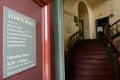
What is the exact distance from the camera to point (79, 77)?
5.07 metres

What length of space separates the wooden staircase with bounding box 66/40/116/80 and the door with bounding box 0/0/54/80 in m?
4.18

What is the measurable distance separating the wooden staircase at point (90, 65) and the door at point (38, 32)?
4.18 m

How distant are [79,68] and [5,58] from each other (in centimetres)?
494

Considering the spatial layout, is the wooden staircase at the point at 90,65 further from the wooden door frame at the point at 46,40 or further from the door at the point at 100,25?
the wooden door frame at the point at 46,40

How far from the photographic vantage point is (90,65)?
542 centimetres

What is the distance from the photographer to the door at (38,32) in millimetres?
650

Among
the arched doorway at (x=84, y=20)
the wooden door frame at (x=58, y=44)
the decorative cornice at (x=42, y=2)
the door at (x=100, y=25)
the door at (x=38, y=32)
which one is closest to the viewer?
the door at (x=38, y=32)

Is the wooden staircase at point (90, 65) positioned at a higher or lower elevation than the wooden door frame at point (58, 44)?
lower

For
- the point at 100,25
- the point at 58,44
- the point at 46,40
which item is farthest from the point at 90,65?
the point at 100,25

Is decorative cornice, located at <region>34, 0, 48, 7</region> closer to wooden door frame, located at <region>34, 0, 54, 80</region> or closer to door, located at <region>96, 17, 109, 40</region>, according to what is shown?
wooden door frame, located at <region>34, 0, 54, 80</region>

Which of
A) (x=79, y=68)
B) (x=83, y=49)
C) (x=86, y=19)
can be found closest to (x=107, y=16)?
(x=86, y=19)

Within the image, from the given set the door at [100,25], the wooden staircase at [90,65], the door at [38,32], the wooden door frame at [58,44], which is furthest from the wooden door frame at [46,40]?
the door at [100,25]

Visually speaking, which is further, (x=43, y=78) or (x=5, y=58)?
(x=43, y=78)

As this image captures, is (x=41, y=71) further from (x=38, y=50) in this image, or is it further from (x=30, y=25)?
(x=30, y=25)
